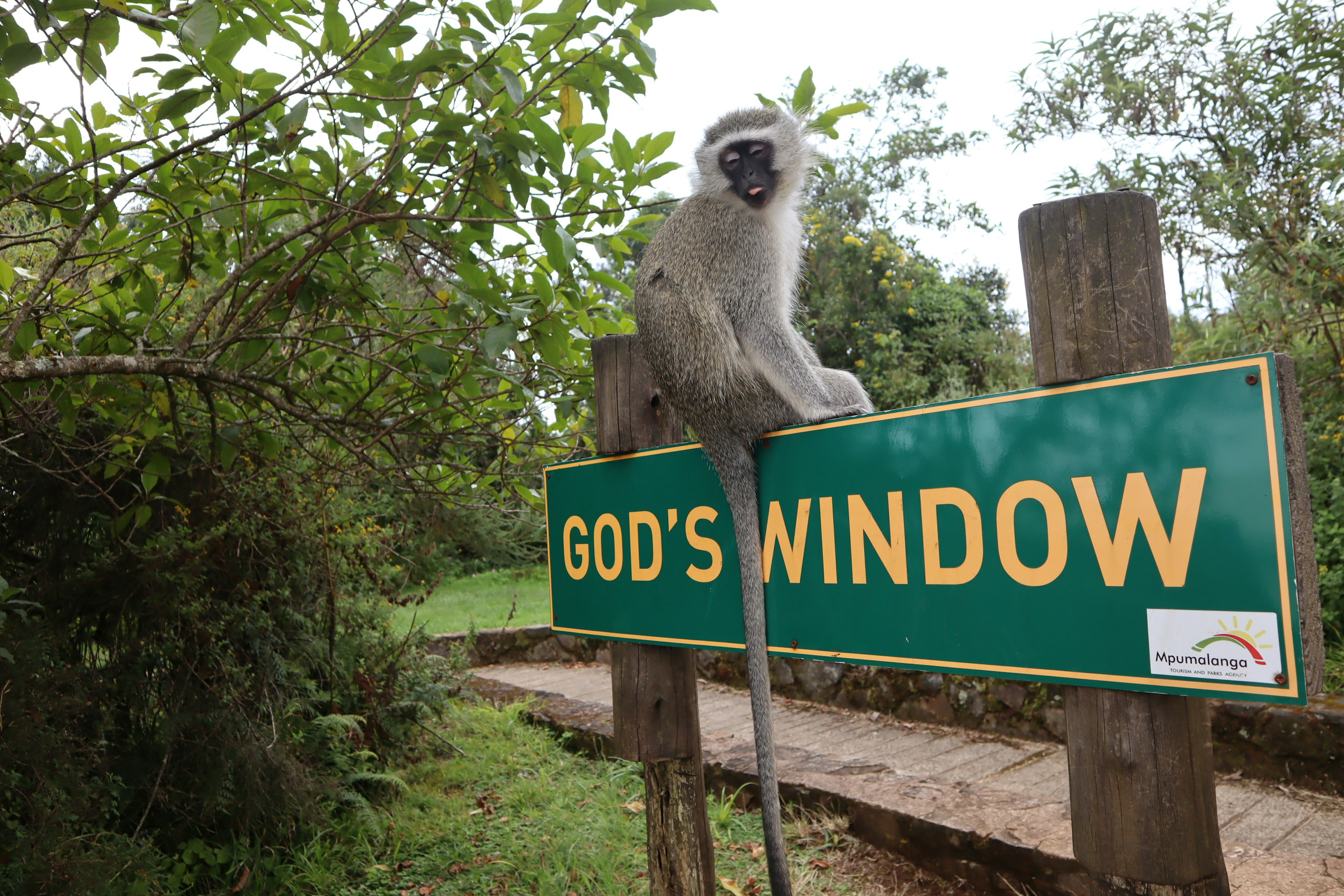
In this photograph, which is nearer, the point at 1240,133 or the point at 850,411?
the point at 850,411

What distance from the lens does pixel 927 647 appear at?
1.69 m

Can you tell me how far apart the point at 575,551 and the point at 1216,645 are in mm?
1831

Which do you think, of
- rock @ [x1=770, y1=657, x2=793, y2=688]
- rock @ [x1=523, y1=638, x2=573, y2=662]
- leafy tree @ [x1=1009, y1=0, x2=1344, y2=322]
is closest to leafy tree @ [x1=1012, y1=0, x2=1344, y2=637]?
leafy tree @ [x1=1009, y1=0, x2=1344, y2=322]

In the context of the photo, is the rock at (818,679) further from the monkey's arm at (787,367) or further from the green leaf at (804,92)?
the green leaf at (804,92)

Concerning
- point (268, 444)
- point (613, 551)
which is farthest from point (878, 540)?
point (268, 444)

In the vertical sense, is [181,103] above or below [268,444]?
above

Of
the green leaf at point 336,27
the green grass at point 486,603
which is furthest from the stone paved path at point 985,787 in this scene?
the green leaf at point 336,27

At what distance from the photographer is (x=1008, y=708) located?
5762mm

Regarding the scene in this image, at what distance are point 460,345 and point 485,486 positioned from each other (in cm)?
83

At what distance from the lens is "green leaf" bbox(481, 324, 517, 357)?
2373 millimetres

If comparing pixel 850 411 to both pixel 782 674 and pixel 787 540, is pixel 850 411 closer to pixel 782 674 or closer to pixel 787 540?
pixel 787 540

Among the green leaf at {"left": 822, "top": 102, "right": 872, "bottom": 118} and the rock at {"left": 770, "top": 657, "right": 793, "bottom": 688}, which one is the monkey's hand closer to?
the green leaf at {"left": 822, "top": 102, "right": 872, "bottom": 118}

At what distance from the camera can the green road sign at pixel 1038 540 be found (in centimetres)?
126

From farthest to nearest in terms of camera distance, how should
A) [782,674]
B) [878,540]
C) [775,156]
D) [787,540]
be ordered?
[782,674]
[775,156]
[787,540]
[878,540]
